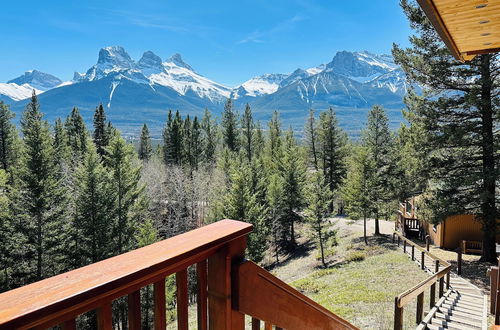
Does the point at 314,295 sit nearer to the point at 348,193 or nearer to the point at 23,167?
the point at 348,193

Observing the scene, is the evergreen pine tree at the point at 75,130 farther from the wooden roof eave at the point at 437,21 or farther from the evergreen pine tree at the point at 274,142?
the wooden roof eave at the point at 437,21

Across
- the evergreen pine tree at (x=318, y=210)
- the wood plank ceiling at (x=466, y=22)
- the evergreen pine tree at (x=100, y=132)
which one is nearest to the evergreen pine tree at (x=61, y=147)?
the evergreen pine tree at (x=100, y=132)

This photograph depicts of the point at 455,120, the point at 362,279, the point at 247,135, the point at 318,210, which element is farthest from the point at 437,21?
the point at 247,135

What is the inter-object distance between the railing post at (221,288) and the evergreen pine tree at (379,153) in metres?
23.6

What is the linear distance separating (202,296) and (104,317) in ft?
1.57

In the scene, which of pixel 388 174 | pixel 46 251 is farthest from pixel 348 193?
pixel 46 251

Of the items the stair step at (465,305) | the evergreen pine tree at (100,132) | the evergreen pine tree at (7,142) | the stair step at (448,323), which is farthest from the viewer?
the evergreen pine tree at (100,132)

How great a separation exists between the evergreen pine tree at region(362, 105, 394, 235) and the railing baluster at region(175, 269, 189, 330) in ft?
77.7

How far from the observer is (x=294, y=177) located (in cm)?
3017

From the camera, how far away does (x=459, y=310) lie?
361 inches

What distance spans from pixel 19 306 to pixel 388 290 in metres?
14.4

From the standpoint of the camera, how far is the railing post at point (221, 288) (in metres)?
1.43

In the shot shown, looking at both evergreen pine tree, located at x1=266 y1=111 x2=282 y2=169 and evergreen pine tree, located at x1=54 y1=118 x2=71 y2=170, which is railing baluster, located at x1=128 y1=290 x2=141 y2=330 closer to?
evergreen pine tree, located at x1=54 y1=118 x2=71 y2=170

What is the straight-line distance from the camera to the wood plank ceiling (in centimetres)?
235
